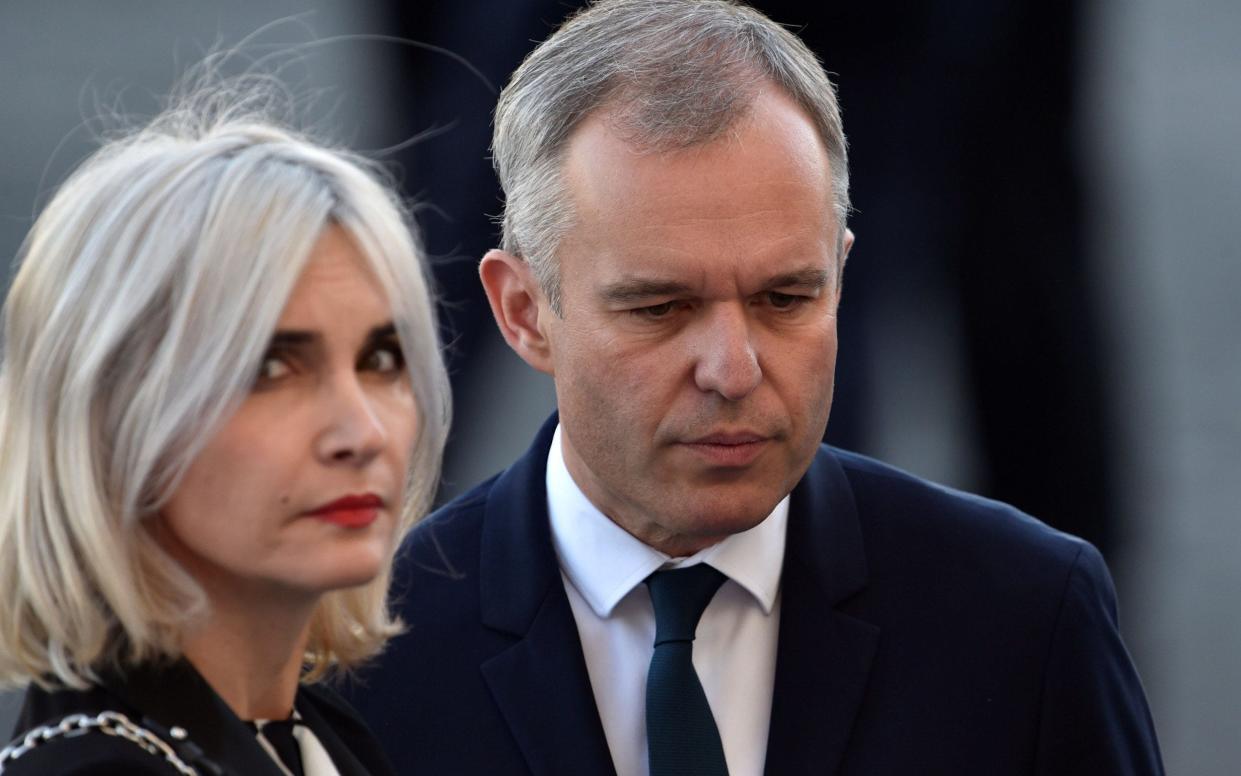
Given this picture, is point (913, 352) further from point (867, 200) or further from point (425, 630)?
point (425, 630)

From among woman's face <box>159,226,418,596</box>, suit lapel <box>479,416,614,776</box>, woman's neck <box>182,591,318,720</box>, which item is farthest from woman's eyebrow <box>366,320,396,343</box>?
suit lapel <box>479,416,614,776</box>

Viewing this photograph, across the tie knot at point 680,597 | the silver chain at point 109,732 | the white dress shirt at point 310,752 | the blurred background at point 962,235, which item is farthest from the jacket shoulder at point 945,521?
the blurred background at point 962,235

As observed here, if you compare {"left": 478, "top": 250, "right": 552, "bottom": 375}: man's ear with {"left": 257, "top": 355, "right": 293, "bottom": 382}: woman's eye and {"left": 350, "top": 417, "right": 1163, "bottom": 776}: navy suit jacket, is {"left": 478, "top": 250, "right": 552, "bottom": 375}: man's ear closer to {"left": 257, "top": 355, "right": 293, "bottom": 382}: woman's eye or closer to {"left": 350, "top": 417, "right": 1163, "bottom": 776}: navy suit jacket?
{"left": 350, "top": 417, "right": 1163, "bottom": 776}: navy suit jacket

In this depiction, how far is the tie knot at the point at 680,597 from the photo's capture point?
2680mm

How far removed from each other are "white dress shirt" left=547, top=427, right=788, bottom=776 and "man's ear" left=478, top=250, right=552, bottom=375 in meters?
0.21

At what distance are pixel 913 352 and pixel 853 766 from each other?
88.8 inches

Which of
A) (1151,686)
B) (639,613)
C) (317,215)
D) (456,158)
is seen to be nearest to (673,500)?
(639,613)

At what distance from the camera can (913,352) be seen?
15.8ft

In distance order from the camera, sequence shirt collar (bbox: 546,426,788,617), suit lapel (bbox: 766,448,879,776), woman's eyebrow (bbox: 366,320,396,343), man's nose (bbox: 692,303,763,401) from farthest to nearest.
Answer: shirt collar (bbox: 546,426,788,617) < suit lapel (bbox: 766,448,879,776) < man's nose (bbox: 692,303,763,401) < woman's eyebrow (bbox: 366,320,396,343)

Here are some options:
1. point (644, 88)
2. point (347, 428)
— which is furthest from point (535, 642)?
point (347, 428)

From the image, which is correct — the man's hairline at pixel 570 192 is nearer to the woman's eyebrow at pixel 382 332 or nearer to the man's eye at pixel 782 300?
the man's eye at pixel 782 300

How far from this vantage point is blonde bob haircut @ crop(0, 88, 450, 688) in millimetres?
1834

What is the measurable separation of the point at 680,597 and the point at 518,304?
1.45ft

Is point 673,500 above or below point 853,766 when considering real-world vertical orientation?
above
